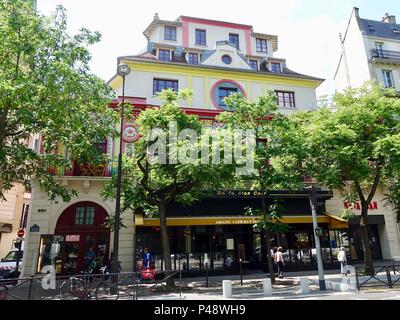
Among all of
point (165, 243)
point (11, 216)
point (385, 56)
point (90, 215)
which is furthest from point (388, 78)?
point (11, 216)

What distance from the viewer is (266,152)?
1433cm

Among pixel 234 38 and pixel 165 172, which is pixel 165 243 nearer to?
pixel 165 172

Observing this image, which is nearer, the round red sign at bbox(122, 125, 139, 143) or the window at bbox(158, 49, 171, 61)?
the round red sign at bbox(122, 125, 139, 143)

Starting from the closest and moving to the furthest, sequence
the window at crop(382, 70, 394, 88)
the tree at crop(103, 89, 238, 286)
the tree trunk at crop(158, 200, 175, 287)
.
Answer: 1. the tree at crop(103, 89, 238, 286)
2. the tree trunk at crop(158, 200, 175, 287)
3. the window at crop(382, 70, 394, 88)

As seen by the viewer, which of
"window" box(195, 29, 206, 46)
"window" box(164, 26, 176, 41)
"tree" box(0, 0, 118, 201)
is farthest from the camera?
"window" box(195, 29, 206, 46)

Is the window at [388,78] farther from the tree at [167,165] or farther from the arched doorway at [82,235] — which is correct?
the arched doorway at [82,235]

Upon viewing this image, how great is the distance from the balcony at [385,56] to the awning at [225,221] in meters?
16.6

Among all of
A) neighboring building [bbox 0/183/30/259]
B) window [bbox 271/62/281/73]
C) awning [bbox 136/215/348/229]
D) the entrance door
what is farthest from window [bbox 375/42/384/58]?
neighboring building [bbox 0/183/30/259]

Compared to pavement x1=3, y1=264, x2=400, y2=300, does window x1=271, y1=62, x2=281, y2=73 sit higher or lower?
higher

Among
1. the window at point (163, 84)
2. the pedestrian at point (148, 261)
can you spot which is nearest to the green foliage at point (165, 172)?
the pedestrian at point (148, 261)

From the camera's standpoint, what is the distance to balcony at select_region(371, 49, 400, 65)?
2761 cm

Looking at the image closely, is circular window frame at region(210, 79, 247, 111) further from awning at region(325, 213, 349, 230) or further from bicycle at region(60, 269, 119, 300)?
bicycle at region(60, 269, 119, 300)

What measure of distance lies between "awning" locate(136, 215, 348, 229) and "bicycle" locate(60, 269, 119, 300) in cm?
595
